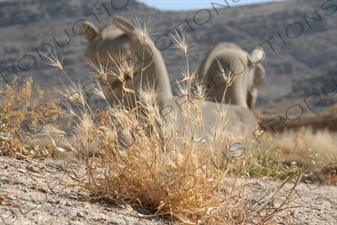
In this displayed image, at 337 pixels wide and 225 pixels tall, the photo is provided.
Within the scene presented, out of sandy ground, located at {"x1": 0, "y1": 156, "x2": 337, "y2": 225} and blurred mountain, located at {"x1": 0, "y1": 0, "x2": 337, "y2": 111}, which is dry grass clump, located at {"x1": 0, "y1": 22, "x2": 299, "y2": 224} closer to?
sandy ground, located at {"x1": 0, "y1": 156, "x2": 337, "y2": 225}

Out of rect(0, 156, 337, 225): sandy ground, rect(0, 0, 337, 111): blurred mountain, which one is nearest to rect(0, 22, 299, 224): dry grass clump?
rect(0, 156, 337, 225): sandy ground

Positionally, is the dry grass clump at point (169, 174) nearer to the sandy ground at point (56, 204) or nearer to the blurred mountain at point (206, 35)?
the sandy ground at point (56, 204)

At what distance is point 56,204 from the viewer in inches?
131

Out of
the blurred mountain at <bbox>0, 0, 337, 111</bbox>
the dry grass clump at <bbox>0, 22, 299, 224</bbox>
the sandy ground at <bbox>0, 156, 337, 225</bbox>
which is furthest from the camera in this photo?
the blurred mountain at <bbox>0, 0, 337, 111</bbox>

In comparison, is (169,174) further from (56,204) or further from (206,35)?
(206,35)

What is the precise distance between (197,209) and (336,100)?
150 feet

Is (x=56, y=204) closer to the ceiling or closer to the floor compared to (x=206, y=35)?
closer to the ceiling

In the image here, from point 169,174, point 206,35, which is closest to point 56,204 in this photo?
point 169,174

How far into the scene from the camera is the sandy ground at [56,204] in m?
3.14

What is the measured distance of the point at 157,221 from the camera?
345cm

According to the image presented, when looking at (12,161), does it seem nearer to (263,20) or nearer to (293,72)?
(293,72)

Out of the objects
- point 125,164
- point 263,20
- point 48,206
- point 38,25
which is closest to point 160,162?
point 125,164

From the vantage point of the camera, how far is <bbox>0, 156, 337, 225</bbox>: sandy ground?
314 centimetres

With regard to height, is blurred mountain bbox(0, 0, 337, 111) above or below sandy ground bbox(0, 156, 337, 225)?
below
